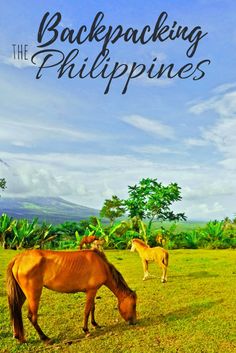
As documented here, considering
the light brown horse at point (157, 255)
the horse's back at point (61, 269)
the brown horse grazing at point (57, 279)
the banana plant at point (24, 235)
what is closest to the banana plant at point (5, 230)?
the banana plant at point (24, 235)

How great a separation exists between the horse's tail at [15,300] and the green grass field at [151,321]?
0.94 feet

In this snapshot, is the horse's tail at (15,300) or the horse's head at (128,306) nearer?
the horse's tail at (15,300)

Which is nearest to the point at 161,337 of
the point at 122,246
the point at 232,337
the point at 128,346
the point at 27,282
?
the point at 128,346

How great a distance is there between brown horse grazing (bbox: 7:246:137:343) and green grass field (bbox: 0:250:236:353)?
35cm

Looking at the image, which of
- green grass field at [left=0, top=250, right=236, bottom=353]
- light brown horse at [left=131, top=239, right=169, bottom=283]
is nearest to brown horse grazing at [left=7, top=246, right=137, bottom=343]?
green grass field at [left=0, top=250, right=236, bottom=353]

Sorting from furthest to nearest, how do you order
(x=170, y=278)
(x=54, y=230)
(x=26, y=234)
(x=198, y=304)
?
1. (x=54, y=230)
2. (x=26, y=234)
3. (x=170, y=278)
4. (x=198, y=304)

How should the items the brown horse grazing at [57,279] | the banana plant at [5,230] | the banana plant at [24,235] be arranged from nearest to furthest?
the brown horse grazing at [57,279] < the banana plant at [24,235] < the banana plant at [5,230]

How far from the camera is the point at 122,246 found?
26.5 meters

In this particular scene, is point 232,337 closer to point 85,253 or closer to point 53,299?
point 85,253

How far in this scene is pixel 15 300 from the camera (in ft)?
25.0

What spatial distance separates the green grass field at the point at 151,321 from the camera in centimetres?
761

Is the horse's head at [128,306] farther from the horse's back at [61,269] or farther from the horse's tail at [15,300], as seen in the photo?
the horse's tail at [15,300]

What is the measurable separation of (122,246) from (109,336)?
1854 cm

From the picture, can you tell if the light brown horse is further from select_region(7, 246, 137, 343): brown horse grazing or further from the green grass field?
select_region(7, 246, 137, 343): brown horse grazing
